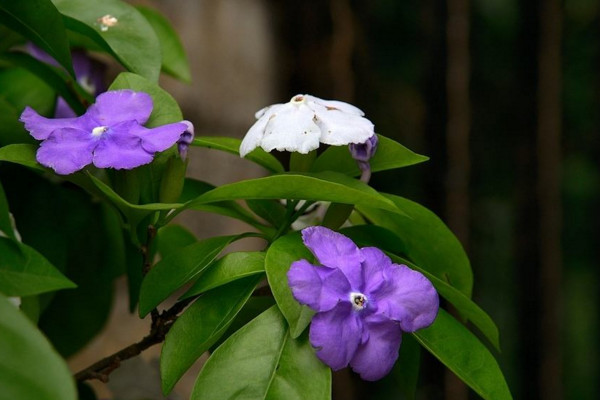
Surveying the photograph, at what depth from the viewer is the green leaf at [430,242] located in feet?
2.37

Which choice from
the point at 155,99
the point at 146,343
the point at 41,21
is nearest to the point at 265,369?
the point at 146,343

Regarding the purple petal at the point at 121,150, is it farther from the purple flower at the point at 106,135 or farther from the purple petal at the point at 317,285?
the purple petal at the point at 317,285

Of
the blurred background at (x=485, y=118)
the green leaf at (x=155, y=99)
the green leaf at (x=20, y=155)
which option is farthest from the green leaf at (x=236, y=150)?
the blurred background at (x=485, y=118)

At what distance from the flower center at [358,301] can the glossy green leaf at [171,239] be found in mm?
382

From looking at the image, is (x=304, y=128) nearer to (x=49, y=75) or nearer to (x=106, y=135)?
(x=106, y=135)

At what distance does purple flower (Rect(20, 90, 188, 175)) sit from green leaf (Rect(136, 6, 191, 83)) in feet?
1.01

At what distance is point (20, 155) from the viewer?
2.05ft

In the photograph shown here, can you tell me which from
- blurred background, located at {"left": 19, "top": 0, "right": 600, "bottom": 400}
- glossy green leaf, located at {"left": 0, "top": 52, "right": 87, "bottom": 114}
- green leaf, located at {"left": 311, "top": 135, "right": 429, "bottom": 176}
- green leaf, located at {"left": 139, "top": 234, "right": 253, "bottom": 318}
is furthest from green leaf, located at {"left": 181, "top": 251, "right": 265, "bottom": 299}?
blurred background, located at {"left": 19, "top": 0, "right": 600, "bottom": 400}

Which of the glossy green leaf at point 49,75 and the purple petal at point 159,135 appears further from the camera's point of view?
the glossy green leaf at point 49,75

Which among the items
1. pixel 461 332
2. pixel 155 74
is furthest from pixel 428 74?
pixel 461 332

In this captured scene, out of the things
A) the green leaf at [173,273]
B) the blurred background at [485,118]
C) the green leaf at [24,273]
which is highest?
the green leaf at [24,273]

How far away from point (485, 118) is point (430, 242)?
100 cm

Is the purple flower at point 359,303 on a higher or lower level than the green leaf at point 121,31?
lower

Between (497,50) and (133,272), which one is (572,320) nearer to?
(497,50)
